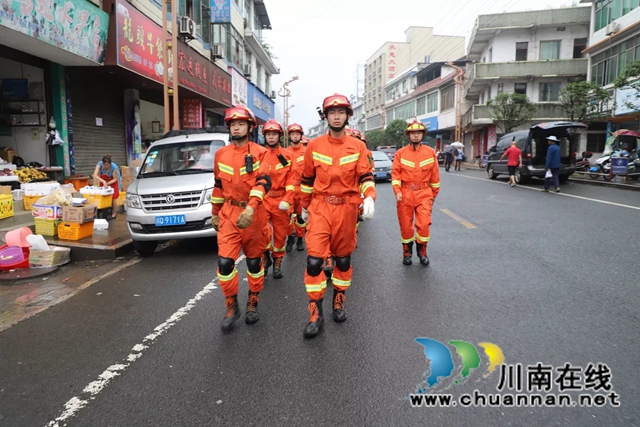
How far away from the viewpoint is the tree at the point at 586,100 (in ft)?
70.4

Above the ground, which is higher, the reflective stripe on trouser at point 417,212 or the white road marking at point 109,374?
the reflective stripe on trouser at point 417,212

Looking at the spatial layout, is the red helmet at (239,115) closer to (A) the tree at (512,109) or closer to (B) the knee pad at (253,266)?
(B) the knee pad at (253,266)

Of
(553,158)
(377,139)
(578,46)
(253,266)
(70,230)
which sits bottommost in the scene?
(70,230)

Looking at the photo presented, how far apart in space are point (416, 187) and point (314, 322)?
3.16 meters

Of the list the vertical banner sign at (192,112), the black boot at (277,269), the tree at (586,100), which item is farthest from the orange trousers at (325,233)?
the tree at (586,100)

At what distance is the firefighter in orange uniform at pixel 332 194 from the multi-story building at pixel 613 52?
911 inches

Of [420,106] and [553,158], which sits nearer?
[553,158]

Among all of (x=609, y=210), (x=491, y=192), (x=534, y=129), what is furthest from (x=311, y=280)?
(x=534, y=129)

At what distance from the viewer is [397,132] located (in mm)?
59281

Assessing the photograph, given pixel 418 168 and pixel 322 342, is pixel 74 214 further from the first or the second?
pixel 322 342

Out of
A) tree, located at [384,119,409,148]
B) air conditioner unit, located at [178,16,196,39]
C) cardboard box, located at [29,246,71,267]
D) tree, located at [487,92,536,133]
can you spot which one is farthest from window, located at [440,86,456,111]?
cardboard box, located at [29,246,71,267]

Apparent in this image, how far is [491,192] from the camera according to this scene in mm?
15625

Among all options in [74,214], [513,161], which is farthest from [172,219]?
[513,161]

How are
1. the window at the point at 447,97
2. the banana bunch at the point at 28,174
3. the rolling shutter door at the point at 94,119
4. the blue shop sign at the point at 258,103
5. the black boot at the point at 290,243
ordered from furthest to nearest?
the window at the point at 447,97 < the blue shop sign at the point at 258,103 < the rolling shutter door at the point at 94,119 < the banana bunch at the point at 28,174 < the black boot at the point at 290,243
